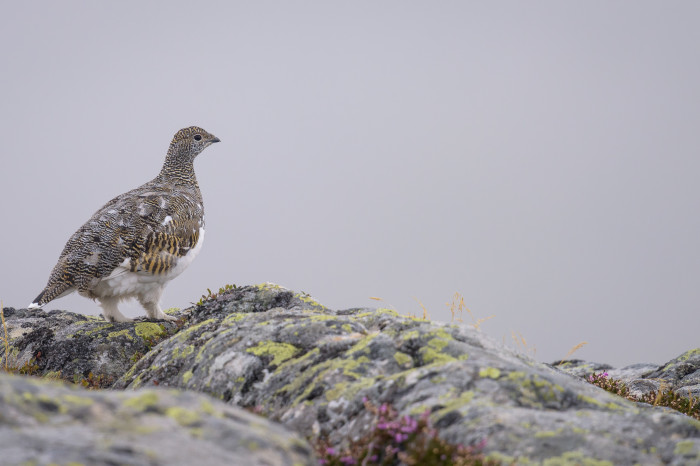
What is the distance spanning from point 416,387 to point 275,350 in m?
1.40

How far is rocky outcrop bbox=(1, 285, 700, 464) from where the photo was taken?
3.06 metres

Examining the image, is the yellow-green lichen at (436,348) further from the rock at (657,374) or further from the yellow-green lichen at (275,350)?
the rock at (657,374)

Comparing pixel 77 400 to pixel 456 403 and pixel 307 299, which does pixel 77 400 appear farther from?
pixel 307 299

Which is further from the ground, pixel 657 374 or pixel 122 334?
pixel 657 374

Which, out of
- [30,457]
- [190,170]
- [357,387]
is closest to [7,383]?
[30,457]

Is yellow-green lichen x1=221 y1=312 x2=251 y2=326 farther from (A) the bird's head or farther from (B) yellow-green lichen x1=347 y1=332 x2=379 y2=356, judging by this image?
(A) the bird's head

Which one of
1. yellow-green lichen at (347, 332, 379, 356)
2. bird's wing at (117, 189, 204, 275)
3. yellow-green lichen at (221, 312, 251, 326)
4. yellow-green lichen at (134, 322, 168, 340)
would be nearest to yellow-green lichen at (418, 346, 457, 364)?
yellow-green lichen at (347, 332, 379, 356)

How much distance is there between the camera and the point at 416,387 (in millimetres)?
3566

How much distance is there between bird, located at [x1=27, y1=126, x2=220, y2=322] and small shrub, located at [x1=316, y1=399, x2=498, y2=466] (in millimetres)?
6671

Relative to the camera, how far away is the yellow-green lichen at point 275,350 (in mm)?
4516

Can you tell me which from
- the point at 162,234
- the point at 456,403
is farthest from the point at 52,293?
the point at 456,403

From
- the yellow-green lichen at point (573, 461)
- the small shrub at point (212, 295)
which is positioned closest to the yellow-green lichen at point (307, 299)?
the small shrub at point (212, 295)

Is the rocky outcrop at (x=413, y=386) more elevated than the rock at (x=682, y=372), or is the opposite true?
the rock at (x=682, y=372)

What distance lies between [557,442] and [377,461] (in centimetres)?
88
